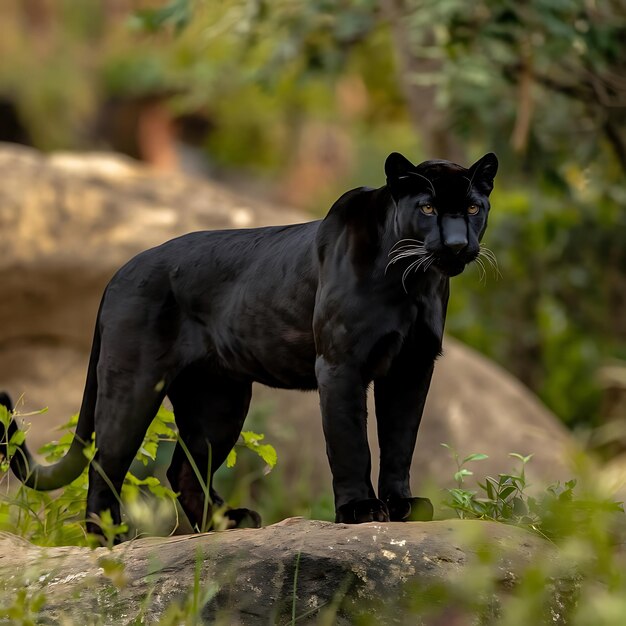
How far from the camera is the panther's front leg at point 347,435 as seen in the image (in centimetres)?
296

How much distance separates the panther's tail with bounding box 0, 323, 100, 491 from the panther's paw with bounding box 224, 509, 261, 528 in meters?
0.49

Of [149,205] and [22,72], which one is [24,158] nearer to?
[149,205]

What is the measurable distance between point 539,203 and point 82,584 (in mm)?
7118

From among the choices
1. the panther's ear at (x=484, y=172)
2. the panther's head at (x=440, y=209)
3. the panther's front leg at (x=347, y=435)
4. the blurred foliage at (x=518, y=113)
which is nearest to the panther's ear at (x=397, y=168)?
the panther's head at (x=440, y=209)

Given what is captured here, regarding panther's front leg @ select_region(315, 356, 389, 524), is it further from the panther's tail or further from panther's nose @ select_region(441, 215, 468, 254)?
the panther's tail

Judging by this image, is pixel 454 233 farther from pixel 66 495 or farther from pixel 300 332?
pixel 66 495

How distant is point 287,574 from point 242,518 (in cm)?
88

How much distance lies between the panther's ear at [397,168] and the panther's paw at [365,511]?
814 millimetres

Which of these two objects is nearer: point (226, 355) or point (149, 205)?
point (226, 355)

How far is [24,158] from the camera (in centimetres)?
727

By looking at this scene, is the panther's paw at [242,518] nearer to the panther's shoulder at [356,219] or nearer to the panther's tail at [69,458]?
the panther's tail at [69,458]

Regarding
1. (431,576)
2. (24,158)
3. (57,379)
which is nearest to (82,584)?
(431,576)

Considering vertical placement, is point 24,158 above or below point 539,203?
above

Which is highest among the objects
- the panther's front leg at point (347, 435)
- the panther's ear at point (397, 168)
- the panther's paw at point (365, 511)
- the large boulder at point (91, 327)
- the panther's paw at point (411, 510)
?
the panther's ear at point (397, 168)
